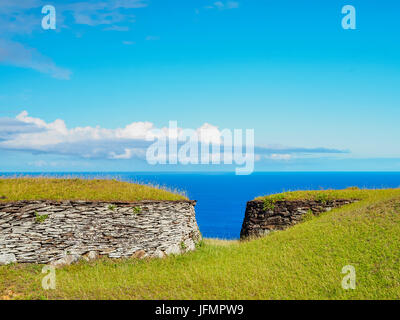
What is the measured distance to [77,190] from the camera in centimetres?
1953

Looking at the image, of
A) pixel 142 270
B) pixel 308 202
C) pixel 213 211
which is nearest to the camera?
pixel 142 270

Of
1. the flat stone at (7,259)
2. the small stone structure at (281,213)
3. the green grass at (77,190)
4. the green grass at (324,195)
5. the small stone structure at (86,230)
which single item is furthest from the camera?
the green grass at (324,195)

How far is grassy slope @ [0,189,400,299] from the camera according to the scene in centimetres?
1306

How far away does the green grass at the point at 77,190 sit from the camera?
718 inches

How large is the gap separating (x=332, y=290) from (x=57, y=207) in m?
13.4

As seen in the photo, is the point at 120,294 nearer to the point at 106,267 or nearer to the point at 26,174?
the point at 106,267

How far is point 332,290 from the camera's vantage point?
510 inches

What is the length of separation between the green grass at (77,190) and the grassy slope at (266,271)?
11.9ft

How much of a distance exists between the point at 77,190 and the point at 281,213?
46.2ft

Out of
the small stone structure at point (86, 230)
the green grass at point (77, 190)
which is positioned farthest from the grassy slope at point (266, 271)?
the green grass at point (77, 190)
